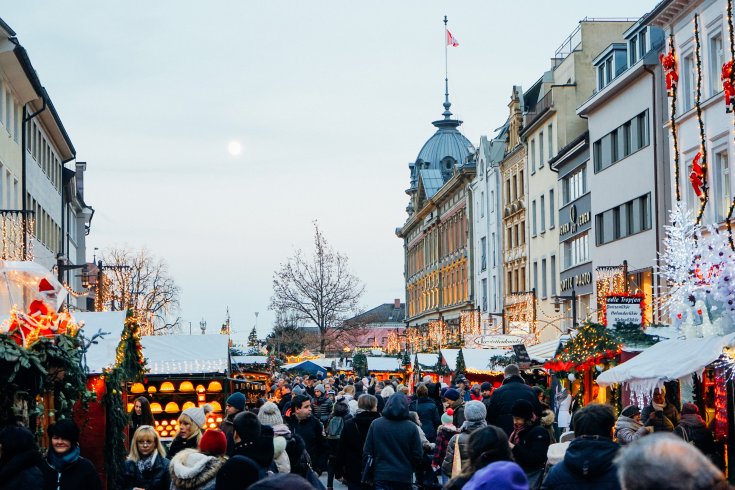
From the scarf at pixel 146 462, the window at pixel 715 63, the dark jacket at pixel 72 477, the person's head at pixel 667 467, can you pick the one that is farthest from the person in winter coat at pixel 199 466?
the window at pixel 715 63

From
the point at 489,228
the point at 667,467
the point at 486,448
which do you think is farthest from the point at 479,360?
the point at 667,467

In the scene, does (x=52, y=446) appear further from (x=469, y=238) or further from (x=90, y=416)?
(x=469, y=238)

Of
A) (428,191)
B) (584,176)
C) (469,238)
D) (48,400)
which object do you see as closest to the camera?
(48,400)

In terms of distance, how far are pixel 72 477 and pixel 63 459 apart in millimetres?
170

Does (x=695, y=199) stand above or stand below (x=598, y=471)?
above

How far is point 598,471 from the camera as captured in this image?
297 inches

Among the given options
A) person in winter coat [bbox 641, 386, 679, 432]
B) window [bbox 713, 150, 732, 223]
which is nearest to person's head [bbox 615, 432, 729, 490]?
person in winter coat [bbox 641, 386, 679, 432]

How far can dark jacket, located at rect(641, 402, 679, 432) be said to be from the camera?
53.9 feet

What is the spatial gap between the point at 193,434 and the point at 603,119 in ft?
117

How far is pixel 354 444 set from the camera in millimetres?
15180

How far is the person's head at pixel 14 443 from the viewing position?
29.4 ft

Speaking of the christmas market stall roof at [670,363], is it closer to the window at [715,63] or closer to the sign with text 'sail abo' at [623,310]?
the sign with text 'sail abo' at [623,310]

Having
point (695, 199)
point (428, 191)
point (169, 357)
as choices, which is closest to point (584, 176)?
point (695, 199)

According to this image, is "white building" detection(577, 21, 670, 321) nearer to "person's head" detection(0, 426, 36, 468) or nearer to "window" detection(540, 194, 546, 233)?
"window" detection(540, 194, 546, 233)
